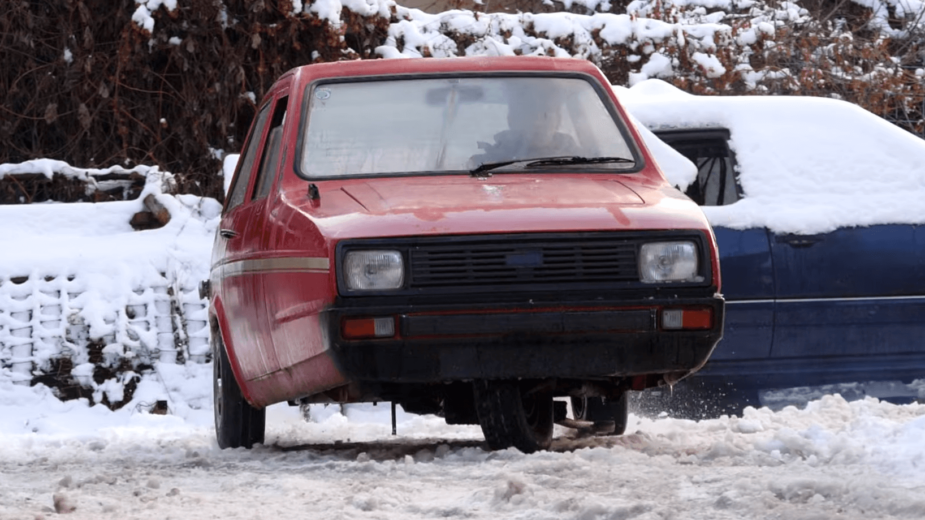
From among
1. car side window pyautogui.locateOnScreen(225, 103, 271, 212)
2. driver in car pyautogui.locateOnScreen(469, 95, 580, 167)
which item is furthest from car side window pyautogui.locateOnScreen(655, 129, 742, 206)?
car side window pyautogui.locateOnScreen(225, 103, 271, 212)

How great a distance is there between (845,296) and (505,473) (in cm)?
323

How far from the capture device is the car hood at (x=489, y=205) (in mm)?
5516

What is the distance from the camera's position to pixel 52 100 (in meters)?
13.0

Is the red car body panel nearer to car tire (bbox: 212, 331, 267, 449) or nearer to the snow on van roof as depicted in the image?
car tire (bbox: 212, 331, 267, 449)

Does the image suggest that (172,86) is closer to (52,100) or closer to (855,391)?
(52,100)

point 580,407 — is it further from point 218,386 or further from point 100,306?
point 100,306

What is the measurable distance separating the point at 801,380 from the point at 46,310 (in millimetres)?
4430

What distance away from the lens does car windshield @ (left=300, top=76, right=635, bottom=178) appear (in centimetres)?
640

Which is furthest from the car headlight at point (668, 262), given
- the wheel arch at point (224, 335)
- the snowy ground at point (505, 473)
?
the wheel arch at point (224, 335)

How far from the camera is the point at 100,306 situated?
9.76 metres

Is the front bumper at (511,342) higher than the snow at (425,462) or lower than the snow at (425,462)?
higher

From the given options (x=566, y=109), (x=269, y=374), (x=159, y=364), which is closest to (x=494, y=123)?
(x=566, y=109)

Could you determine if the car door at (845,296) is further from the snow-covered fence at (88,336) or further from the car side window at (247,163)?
the snow-covered fence at (88,336)

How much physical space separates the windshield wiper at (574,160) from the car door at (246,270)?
1092mm
